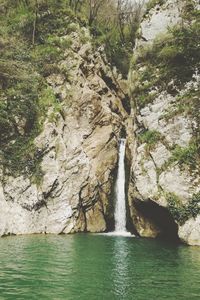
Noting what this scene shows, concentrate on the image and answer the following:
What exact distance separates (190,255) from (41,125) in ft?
66.7

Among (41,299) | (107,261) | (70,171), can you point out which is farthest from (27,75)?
(41,299)

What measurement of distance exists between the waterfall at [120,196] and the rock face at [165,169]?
5.82m

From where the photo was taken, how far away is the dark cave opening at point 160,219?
3284cm

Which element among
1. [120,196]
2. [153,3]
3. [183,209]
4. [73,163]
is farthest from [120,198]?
[153,3]

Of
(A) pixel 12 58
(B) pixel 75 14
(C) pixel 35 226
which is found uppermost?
(B) pixel 75 14

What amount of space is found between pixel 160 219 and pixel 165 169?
4211 millimetres

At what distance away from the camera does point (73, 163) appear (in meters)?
→ 39.9

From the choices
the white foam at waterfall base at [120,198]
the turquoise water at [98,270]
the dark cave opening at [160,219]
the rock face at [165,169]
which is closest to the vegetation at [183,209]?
the rock face at [165,169]

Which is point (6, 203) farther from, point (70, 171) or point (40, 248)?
point (40, 248)

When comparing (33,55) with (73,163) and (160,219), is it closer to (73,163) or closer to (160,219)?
(73,163)

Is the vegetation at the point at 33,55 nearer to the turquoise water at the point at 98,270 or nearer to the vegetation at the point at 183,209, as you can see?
the turquoise water at the point at 98,270

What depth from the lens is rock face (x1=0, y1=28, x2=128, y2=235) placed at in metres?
37.3

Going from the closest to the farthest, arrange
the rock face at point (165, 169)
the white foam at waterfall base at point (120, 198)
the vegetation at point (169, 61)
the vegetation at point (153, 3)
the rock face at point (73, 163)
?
the rock face at point (165, 169) < the vegetation at point (169, 61) < the rock face at point (73, 163) < the vegetation at point (153, 3) < the white foam at waterfall base at point (120, 198)

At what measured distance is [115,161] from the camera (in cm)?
4334
